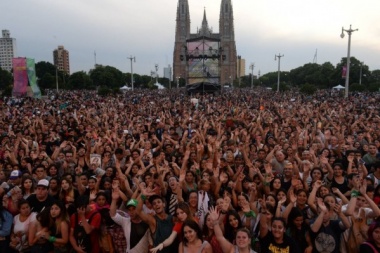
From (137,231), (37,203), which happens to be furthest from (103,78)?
(137,231)

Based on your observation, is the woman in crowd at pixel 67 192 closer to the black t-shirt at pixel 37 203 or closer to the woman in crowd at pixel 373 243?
the black t-shirt at pixel 37 203

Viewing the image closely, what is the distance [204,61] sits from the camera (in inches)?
2542

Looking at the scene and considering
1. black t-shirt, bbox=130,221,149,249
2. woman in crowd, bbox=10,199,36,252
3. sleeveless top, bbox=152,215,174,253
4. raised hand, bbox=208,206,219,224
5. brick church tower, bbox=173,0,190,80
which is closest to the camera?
raised hand, bbox=208,206,219,224

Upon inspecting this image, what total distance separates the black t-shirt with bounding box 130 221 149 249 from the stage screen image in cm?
5774

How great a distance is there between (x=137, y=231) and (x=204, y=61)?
61.7 m

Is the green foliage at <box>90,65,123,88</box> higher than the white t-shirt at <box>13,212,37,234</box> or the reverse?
higher

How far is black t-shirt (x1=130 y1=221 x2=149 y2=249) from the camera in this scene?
4.30 m

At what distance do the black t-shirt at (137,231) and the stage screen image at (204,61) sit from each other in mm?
57738

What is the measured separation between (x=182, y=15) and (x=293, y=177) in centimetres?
12122

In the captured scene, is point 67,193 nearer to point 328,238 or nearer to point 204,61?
point 328,238

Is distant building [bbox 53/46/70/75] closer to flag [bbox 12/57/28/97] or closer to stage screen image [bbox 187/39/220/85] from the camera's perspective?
stage screen image [bbox 187/39/220/85]

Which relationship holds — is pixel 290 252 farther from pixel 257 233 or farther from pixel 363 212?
pixel 363 212

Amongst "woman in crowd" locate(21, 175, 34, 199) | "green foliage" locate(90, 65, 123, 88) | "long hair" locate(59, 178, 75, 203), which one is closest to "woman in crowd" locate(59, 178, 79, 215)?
"long hair" locate(59, 178, 75, 203)

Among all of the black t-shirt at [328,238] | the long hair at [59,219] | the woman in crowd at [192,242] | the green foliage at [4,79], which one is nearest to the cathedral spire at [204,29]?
the green foliage at [4,79]
